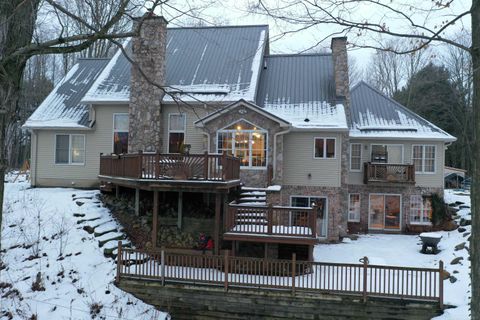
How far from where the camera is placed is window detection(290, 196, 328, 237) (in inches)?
663

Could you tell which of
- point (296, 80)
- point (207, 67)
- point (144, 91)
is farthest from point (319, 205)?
point (144, 91)

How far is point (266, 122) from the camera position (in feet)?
51.8

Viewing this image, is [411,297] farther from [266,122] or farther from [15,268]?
[15,268]

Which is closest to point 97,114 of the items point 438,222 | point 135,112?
point 135,112

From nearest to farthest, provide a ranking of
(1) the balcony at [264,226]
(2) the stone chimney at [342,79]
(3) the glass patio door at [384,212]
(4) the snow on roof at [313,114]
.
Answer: (1) the balcony at [264,226]
(4) the snow on roof at [313,114]
(2) the stone chimney at [342,79]
(3) the glass patio door at [384,212]

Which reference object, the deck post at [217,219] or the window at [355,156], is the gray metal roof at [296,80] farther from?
the deck post at [217,219]

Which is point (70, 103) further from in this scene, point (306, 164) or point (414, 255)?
point (414, 255)

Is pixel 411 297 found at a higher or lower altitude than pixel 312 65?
lower

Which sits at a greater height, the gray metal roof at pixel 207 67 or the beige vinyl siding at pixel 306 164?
the gray metal roof at pixel 207 67

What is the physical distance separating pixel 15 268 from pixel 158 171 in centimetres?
533

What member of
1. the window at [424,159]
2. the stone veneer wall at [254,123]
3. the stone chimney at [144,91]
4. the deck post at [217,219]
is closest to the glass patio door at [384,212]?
the window at [424,159]

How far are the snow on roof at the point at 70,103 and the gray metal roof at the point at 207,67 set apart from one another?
1.62 metres

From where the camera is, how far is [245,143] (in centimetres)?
1611

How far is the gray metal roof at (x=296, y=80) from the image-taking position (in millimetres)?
18172
